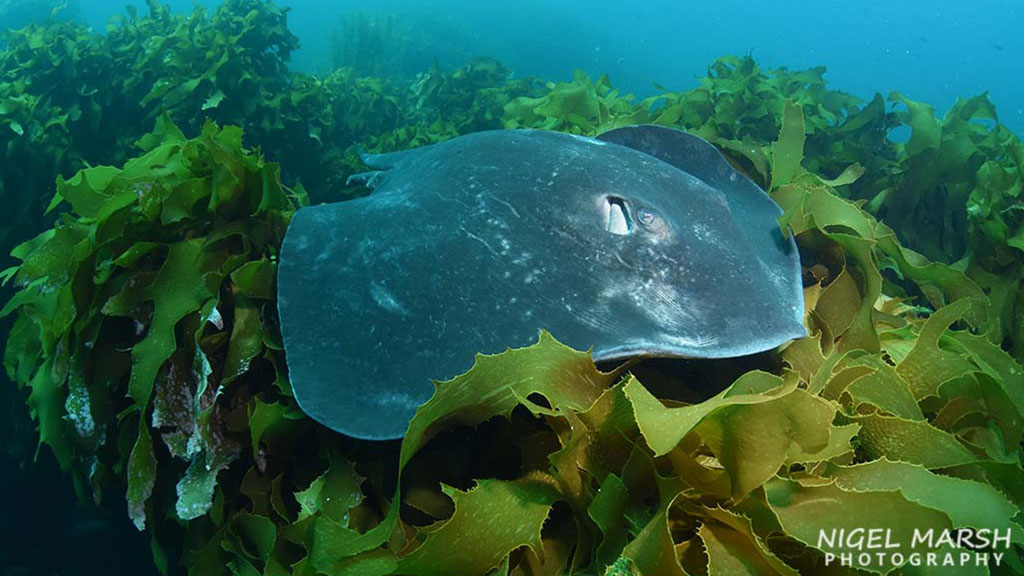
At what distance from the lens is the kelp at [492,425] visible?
4.63ft

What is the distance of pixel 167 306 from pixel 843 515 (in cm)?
258

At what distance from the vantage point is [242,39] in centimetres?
686

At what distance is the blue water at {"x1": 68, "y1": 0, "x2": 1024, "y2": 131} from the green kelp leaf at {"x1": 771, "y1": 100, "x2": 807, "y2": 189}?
9.85ft

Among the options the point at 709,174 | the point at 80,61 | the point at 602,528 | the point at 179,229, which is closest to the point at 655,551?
the point at 602,528

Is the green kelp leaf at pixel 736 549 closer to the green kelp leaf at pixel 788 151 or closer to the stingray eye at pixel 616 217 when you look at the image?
the stingray eye at pixel 616 217

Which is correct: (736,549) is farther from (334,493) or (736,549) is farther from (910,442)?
(334,493)

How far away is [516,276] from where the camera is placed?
2057 millimetres

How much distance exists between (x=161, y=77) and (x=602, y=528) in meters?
6.79

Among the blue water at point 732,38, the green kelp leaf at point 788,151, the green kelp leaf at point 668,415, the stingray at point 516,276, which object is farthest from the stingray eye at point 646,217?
the blue water at point 732,38

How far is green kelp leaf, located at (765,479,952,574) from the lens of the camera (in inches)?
49.1

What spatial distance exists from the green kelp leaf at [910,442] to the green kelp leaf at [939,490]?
0.68 feet

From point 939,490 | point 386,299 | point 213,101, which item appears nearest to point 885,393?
point 939,490

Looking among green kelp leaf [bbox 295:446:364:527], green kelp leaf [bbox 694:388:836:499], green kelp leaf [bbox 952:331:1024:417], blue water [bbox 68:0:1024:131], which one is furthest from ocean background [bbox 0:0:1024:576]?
green kelp leaf [bbox 952:331:1024:417]

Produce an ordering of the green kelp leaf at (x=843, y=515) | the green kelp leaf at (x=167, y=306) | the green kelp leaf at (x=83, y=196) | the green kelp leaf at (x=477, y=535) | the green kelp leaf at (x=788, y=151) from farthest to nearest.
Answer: the green kelp leaf at (x=788, y=151), the green kelp leaf at (x=83, y=196), the green kelp leaf at (x=167, y=306), the green kelp leaf at (x=477, y=535), the green kelp leaf at (x=843, y=515)
